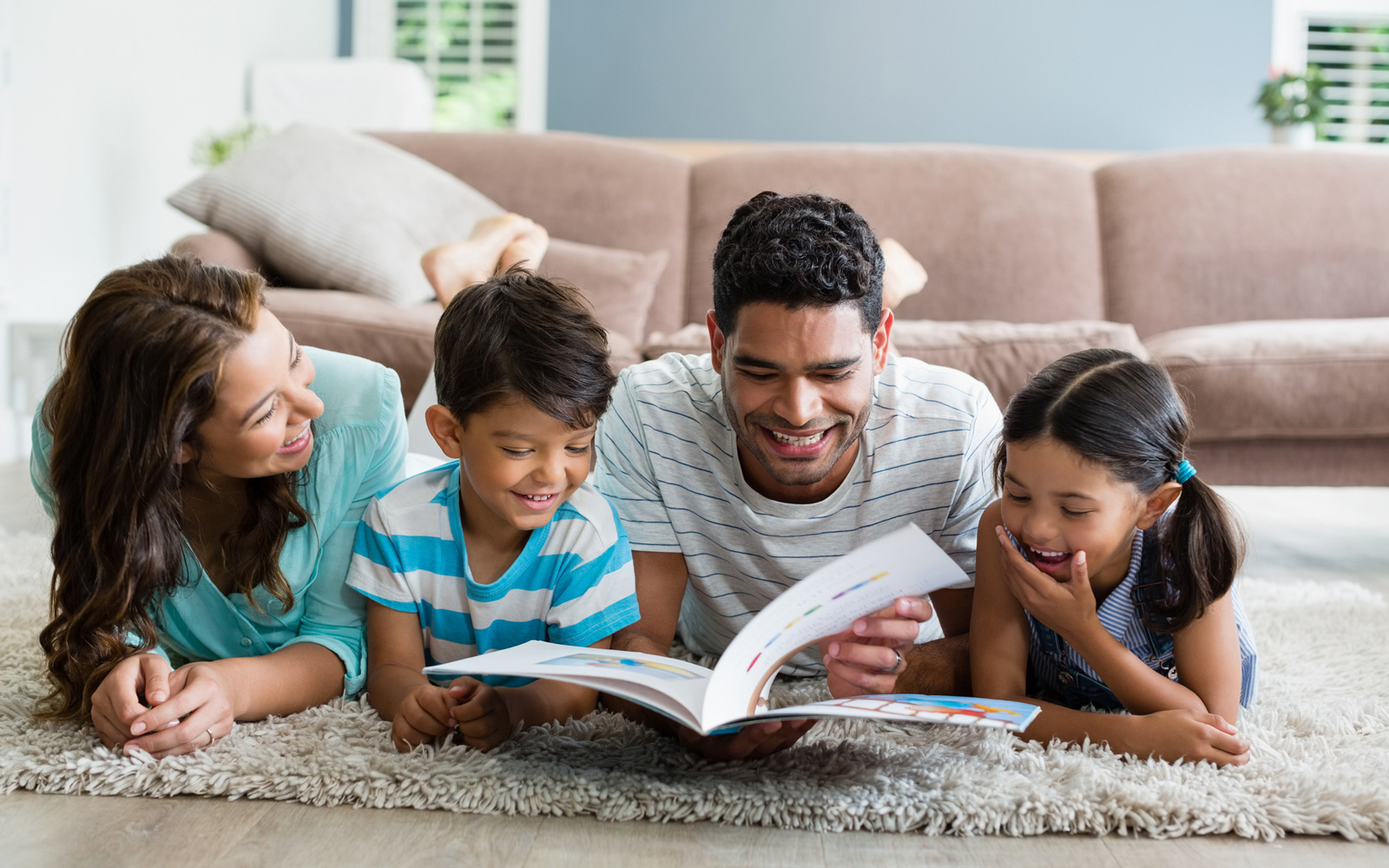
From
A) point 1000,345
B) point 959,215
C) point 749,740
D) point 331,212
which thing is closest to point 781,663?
point 749,740

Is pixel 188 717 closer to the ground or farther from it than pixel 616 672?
closer to the ground

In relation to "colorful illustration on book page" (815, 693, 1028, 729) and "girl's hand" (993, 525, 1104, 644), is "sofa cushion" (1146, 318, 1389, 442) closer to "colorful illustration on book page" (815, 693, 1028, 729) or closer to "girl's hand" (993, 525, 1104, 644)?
"girl's hand" (993, 525, 1104, 644)

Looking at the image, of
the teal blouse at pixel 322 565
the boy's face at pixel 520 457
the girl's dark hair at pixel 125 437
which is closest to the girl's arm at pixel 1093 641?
the boy's face at pixel 520 457

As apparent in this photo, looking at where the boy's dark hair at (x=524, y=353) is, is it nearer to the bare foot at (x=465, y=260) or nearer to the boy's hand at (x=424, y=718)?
the boy's hand at (x=424, y=718)

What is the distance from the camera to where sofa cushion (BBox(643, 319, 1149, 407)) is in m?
1.98

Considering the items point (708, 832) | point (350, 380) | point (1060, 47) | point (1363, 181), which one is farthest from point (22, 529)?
point (1060, 47)

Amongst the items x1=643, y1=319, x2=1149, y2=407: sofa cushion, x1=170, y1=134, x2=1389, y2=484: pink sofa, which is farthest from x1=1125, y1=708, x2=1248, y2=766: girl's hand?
x1=170, y1=134, x2=1389, y2=484: pink sofa

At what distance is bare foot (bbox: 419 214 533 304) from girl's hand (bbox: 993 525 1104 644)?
1.19m

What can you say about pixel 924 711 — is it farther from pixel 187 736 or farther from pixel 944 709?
pixel 187 736

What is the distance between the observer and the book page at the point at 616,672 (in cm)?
91

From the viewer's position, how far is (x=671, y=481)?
1.33 meters

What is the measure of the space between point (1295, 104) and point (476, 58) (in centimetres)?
369

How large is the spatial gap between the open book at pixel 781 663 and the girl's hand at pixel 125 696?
29 cm

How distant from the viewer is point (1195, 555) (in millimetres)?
1124
